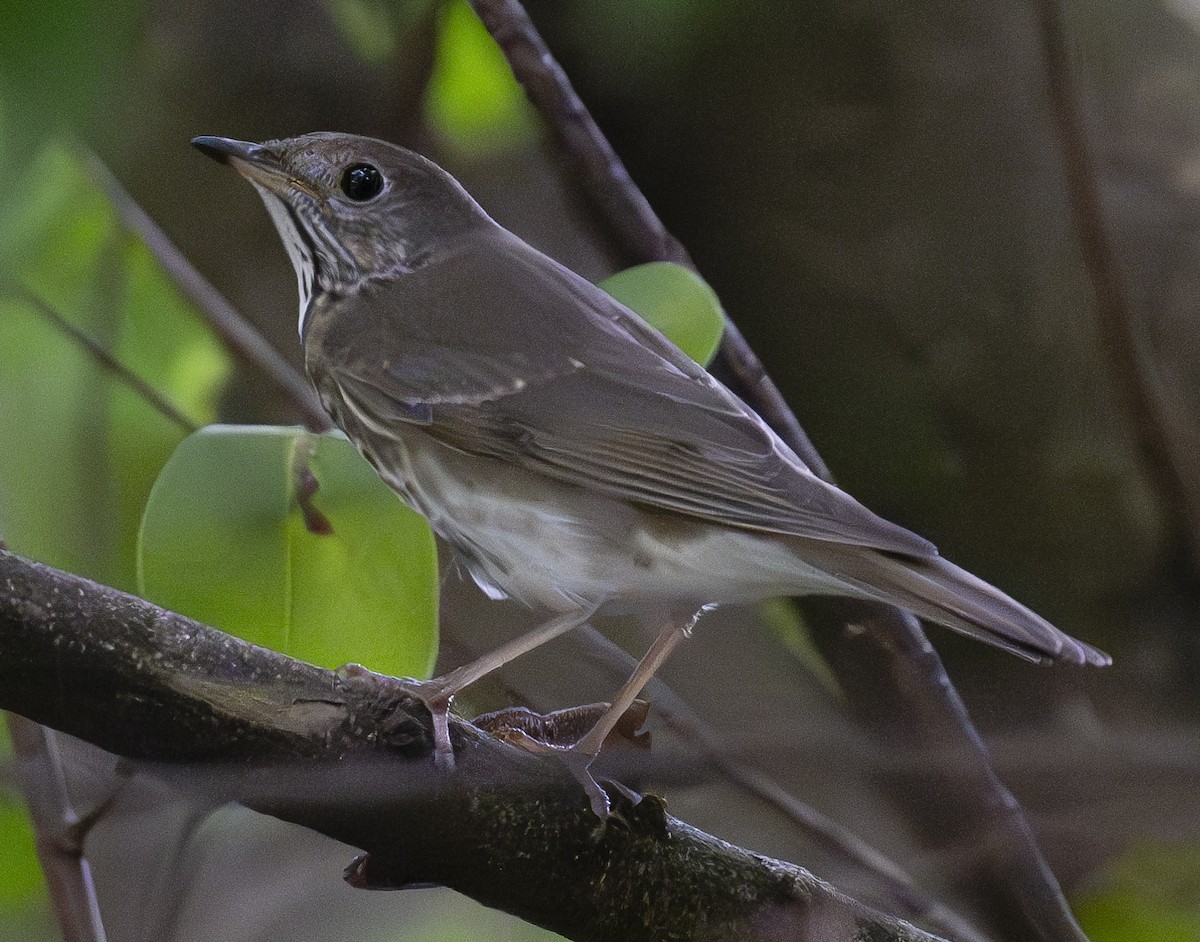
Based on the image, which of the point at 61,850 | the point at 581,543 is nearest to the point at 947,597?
the point at 581,543

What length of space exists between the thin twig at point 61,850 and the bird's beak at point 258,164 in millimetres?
244

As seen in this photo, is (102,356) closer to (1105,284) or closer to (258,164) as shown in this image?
(258,164)

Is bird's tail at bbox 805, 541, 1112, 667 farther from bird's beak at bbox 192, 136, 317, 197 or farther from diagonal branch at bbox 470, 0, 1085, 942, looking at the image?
bird's beak at bbox 192, 136, 317, 197

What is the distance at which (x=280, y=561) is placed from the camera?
18.7 inches

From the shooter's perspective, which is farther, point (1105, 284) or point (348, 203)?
point (1105, 284)

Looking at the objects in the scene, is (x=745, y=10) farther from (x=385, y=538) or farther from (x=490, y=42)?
(x=385, y=538)

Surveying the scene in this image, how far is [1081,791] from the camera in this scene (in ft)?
1.72

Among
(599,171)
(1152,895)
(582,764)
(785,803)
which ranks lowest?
(1152,895)

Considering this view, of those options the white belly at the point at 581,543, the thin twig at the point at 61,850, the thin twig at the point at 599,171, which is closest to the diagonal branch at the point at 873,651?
the thin twig at the point at 599,171

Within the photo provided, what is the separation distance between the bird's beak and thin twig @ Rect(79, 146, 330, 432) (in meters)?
0.09

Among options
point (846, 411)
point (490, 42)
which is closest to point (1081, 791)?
point (846, 411)

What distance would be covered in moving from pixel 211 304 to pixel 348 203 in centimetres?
11

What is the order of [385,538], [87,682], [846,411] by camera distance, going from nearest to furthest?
[87,682]
[385,538]
[846,411]

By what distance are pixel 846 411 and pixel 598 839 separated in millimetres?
271
